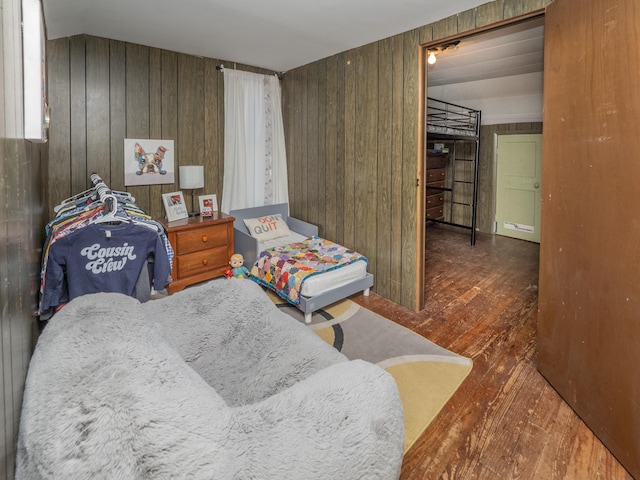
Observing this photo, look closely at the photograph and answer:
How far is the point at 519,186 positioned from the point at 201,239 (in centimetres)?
485

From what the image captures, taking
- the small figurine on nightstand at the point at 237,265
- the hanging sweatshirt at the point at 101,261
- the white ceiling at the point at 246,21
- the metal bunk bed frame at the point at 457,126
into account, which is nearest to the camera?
the hanging sweatshirt at the point at 101,261

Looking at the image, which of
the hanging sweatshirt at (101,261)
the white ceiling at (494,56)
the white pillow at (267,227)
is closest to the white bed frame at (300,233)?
the white pillow at (267,227)

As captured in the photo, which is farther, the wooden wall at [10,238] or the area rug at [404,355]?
the area rug at [404,355]

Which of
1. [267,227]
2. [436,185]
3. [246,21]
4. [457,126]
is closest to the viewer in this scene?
[246,21]

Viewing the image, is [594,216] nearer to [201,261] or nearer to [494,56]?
[494,56]

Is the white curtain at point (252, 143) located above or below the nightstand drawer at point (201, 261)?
above

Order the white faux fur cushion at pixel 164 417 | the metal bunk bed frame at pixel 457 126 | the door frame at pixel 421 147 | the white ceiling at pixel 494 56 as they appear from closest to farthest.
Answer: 1. the white faux fur cushion at pixel 164 417
2. the door frame at pixel 421 147
3. the white ceiling at pixel 494 56
4. the metal bunk bed frame at pixel 457 126

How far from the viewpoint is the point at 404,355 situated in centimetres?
243

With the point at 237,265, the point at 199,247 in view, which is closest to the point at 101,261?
the point at 199,247

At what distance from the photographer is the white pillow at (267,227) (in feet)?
13.1

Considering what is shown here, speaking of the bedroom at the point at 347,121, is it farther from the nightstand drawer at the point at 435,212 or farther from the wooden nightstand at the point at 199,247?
the nightstand drawer at the point at 435,212

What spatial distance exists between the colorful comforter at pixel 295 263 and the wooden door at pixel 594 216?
166 cm

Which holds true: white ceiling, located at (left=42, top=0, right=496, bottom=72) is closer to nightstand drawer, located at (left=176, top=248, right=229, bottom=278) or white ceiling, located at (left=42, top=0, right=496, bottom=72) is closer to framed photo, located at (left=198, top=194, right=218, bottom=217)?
framed photo, located at (left=198, top=194, right=218, bottom=217)

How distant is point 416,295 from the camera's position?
3.15 m
